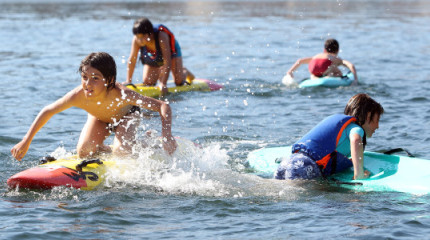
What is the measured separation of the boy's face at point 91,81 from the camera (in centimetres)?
601

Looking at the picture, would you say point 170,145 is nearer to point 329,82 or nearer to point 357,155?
point 357,155

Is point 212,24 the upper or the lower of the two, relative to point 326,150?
upper

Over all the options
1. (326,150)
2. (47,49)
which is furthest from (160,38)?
(47,49)

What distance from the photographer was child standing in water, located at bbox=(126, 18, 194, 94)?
33.8 ft

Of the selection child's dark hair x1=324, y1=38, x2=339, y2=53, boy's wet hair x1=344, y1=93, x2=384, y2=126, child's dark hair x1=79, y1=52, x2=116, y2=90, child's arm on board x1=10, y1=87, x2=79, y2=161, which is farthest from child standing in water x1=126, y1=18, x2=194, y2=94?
boy's wet hair x1=344, y1=93, x2=384, y2=126

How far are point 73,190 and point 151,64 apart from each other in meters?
5.31

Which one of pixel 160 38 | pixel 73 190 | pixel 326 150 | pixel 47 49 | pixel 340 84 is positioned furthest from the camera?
pixel 47 49

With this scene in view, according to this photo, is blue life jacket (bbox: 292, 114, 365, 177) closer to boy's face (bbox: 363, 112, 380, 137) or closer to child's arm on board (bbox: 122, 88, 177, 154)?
boy's face (bbox: 363, 112, 380, 137)

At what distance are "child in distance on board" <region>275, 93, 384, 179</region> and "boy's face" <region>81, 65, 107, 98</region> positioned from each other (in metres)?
1.88

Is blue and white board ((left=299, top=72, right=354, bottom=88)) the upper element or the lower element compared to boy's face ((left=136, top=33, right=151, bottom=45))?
lower

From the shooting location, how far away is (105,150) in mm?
6613

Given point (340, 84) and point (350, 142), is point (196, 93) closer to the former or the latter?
point (340, 84)

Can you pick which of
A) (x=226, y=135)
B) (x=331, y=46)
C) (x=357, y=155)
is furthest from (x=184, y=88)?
(x=357, y=155)

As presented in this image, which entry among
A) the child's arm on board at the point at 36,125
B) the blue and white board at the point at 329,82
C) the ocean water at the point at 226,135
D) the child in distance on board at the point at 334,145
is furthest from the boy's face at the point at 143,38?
the child in distance on board at the point at 334,145
